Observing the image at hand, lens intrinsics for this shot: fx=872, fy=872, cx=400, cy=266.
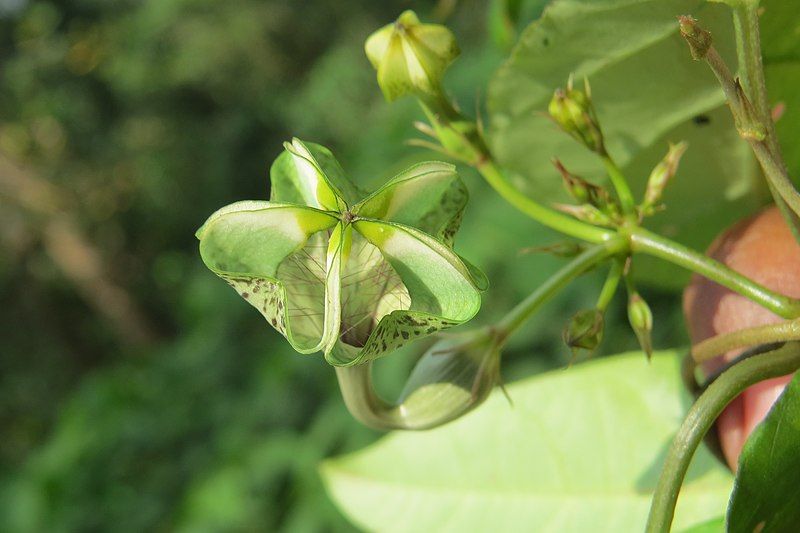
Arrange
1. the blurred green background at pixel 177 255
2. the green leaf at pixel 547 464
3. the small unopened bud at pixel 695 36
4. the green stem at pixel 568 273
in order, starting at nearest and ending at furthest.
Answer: the small unopened bud at pixel 695 36, the green stem at pixel 568 273, the green leaf at pixel 547 464, the blurred green background at pixel 177 255

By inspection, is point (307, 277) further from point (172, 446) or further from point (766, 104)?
point (172, 446)

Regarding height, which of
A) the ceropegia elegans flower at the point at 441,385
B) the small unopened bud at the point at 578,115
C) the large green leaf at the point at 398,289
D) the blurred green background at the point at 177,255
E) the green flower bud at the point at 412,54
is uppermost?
the green flower bud at the point at 412,54

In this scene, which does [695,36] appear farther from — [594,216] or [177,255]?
[177,255]

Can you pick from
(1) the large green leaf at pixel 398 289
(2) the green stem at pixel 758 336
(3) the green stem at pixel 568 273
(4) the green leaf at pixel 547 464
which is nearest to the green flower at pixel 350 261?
(1) the large green leaf at pixel 398 289

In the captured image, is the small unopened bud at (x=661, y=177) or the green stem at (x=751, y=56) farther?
the small unopened bud at (x=661, y=177)

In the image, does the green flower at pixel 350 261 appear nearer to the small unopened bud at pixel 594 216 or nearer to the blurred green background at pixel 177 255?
the small unopened bud at pixel 594 216

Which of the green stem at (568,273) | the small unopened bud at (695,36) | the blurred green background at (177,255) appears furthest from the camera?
the blurred green background at (177,255)

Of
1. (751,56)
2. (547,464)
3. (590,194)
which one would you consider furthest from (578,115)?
(547,464)
